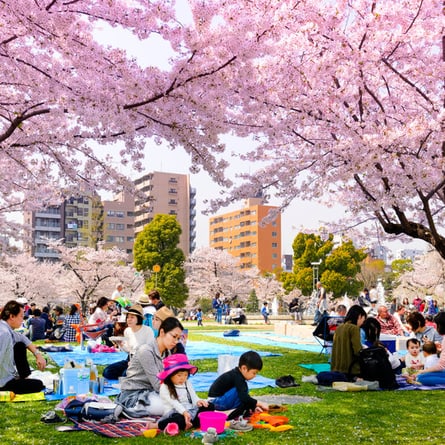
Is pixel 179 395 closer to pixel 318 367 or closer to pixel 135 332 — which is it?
pixel 135 332

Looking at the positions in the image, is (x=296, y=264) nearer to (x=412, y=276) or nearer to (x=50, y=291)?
(x=412, y=276)

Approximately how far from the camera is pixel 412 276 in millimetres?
43094

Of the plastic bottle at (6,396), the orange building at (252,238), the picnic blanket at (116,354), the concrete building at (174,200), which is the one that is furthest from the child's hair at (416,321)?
the orange building at (252,238)

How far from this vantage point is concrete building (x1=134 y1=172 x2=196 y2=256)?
89.4 m

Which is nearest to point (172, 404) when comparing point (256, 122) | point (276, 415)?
point (276, 415)

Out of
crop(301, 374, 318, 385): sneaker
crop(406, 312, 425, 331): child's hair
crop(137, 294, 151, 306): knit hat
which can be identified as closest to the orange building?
crop(137, 294, 151, 306): knit hat

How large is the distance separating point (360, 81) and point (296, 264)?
116 ft

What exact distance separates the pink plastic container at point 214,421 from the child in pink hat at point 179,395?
14cm

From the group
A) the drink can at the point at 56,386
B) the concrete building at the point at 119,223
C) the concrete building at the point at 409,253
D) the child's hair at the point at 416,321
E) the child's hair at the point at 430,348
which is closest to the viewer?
the drink can at the point at 56,386

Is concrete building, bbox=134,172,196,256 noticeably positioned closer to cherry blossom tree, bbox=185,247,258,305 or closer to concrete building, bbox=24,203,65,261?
concrete building, bbox=24,203,65,261

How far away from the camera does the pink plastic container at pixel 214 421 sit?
4980 millimetres

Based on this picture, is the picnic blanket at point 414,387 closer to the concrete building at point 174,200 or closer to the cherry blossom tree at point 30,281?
the cherry blossom tree at point 30,281

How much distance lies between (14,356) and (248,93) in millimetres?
5113

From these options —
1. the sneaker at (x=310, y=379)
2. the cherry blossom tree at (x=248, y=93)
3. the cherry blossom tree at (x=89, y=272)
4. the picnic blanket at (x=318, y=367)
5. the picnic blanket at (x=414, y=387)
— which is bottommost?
the picnic blanket at (x=318, y=367)
